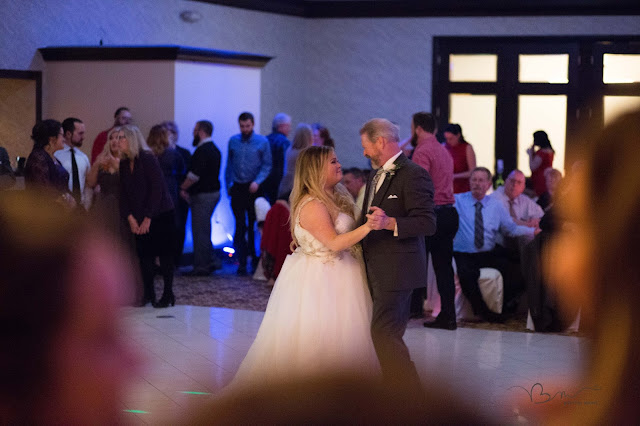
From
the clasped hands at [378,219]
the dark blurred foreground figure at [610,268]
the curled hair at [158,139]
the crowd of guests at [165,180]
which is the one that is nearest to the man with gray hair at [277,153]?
the crowd of guests at [165,180]

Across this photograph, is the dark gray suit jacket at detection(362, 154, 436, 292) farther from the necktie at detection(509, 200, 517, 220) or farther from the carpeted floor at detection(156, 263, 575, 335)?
the necktie at detection(509, 200, 517, 220)

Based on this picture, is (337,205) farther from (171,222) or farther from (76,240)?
(76,240)

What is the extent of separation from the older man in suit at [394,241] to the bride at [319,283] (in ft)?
0.37

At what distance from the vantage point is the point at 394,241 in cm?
465

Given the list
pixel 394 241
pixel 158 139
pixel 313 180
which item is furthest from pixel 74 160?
pixel 394 241

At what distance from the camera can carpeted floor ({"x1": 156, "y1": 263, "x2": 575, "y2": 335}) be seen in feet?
24.4

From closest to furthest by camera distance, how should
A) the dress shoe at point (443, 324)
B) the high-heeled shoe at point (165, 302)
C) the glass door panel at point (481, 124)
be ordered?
the dress shoe at point (443, 324), the high-heeled shoe at point (165, 302), the glass door panel at point (481, 124)

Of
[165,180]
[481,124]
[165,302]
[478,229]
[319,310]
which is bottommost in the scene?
[165,302]

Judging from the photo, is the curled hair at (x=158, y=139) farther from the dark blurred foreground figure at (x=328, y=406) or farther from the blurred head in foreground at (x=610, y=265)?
the dark blurred foreground figure at (x=328, y=406)

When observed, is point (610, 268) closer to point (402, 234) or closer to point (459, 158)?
point (402, 234)

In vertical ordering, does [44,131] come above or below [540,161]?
above

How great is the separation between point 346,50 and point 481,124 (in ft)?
7.52

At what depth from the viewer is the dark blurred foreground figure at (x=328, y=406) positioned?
84cm

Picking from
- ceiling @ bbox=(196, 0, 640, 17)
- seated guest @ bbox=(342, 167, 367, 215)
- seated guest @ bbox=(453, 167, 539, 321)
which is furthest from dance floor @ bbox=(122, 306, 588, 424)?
ceiling @ bbox=(196, 0, 640, 17)
